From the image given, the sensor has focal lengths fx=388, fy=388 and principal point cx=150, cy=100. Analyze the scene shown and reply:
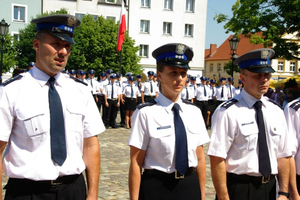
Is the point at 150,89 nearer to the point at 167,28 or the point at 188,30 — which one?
the point at 167,28

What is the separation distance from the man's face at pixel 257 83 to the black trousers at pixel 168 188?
3.45ft

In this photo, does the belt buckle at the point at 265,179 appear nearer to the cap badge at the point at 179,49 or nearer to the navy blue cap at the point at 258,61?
the navy blue cap at the point at 258,61

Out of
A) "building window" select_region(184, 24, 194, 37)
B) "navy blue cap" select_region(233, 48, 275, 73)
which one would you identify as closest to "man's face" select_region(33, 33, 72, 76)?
"navy blue cap" select_region(233, 48, 275, 73)

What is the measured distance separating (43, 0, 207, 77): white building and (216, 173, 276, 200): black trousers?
153ft

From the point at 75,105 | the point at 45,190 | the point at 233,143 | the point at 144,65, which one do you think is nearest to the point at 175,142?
the point at 233,143

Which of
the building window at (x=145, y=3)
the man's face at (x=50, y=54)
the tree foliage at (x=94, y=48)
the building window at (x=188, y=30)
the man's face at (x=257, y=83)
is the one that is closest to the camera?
the man's face at (x=50, y=54)

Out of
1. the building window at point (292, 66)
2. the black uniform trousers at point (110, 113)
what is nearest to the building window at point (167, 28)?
the building window at point (292, 66)

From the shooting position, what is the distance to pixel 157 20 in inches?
2042

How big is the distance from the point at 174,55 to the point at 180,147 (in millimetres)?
843

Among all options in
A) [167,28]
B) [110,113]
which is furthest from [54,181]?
[167,28]

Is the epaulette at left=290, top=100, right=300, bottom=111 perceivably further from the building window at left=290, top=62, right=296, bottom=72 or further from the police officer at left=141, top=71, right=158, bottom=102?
the building window at left=290, top=62, right=296, bottom=72

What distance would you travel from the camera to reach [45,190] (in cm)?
291

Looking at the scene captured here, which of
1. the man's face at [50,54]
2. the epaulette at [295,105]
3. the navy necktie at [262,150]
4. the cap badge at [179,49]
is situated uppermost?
the cap badge at [179,49]

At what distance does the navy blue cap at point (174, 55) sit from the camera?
3.52 metres
